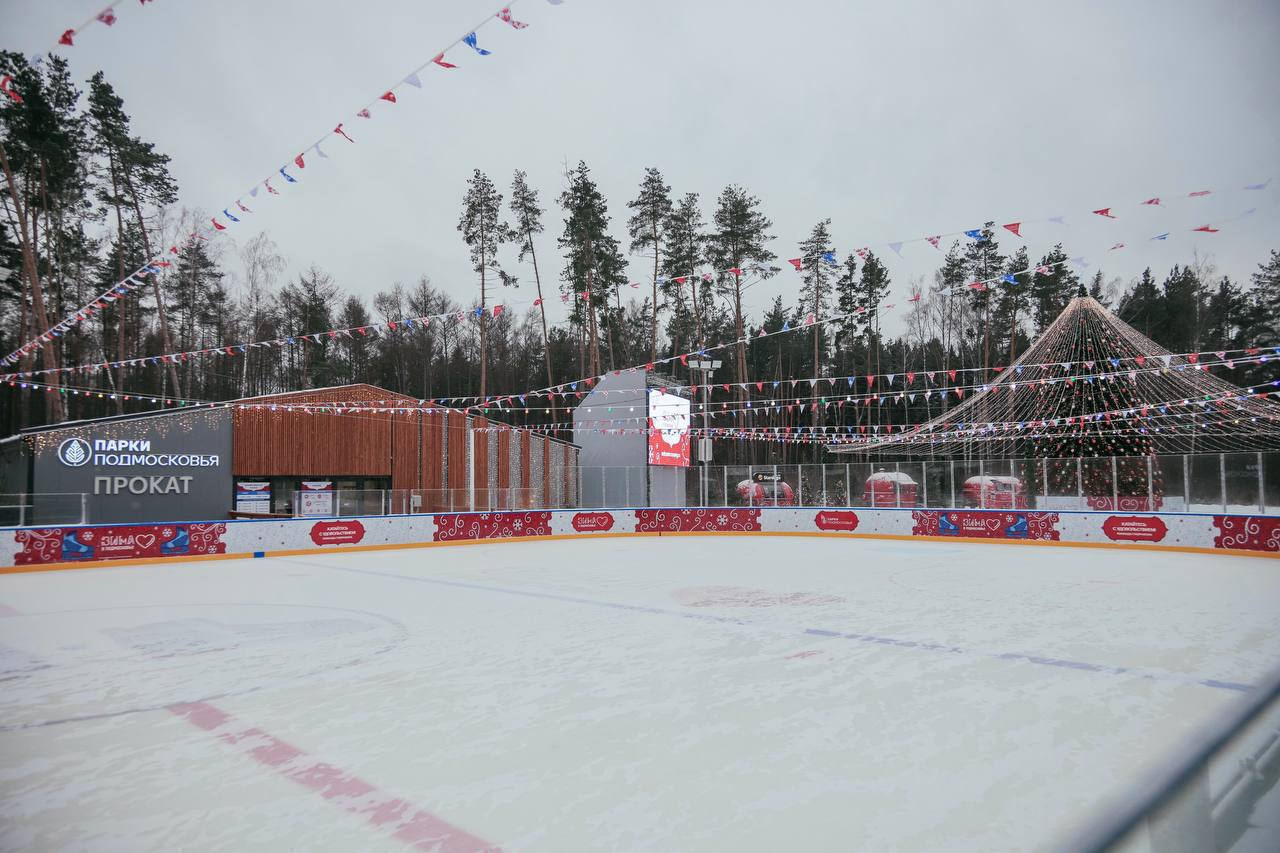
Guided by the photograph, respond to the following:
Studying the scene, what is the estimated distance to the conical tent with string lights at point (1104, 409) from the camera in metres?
19.3

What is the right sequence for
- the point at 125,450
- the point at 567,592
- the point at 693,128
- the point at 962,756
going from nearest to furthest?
the point at 962,756 → the point at 567,592 → the point at 693,128 → the point at 125,450

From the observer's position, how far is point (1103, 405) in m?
21.7

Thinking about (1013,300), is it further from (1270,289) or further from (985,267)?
(1270,289)

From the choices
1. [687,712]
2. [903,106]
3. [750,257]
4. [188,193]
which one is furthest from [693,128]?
[188,193]

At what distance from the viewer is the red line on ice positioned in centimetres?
329

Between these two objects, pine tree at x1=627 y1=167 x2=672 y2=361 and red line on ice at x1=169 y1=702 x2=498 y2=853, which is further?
pine tree at x1=627 y1=167 x2=672 y2=361

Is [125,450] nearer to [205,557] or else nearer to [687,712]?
[205,557]

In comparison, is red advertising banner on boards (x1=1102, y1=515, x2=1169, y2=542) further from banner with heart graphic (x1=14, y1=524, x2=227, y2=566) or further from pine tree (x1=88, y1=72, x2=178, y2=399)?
pine tree (x1=88, y1=72, x2=178, y2=399)

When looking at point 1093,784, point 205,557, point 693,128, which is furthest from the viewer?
point 205,557

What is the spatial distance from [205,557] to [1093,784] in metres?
17.8

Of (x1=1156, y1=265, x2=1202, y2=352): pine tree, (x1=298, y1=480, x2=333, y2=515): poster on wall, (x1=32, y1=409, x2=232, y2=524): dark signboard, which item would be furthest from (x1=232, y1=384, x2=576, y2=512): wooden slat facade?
(x1=1156, y1=265, x2=1202, y2=352): pine tree

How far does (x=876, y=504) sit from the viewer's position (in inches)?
931

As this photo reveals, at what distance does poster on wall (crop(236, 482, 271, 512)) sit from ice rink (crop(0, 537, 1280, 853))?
1398 cm

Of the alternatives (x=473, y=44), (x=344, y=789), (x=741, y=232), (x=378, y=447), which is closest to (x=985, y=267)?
(x=741, y=232)
